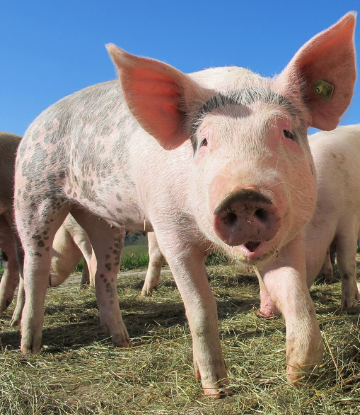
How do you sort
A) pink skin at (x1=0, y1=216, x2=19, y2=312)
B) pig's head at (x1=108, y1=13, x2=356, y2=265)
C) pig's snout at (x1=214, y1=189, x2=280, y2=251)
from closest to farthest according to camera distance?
1. pig's snout at (x1=214, y1=189, x2=280, y2=251)
2. pig's head at (x1=108, y1=13, x2=356, y2=265)
3. pink skin at (x1=0, y1=216, x2=19, y2=312)

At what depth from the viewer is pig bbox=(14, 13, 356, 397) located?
2.22 metres

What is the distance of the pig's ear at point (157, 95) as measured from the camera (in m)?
2.70

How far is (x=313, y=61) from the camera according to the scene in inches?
108

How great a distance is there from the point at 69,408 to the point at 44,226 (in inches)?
77.2

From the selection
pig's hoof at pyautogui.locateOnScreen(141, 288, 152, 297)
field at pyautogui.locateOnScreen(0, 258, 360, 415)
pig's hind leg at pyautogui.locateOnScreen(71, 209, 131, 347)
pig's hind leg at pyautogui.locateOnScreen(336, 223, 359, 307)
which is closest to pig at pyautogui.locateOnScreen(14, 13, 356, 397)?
field at pyautogui.locateOnScreen(0, 258, 360, 415)

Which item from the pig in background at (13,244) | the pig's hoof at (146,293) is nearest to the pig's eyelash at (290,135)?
the pig in background at (13,244)

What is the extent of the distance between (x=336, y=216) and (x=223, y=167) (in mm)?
2810

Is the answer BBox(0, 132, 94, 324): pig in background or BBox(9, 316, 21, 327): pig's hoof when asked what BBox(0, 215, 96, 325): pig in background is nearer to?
BBox(0, 132, 94, 324): pig in background

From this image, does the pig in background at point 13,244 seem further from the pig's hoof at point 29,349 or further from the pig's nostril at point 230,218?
the pig's nostril at point 230,218

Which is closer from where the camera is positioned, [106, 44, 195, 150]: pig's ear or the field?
the field

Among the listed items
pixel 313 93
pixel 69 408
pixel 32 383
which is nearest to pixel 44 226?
pixel 32 383

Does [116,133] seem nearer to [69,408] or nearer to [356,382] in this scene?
[69,408]

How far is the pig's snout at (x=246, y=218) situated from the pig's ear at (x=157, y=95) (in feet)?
2.94

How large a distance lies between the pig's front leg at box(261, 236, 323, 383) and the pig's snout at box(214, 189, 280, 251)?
2.39 feet
